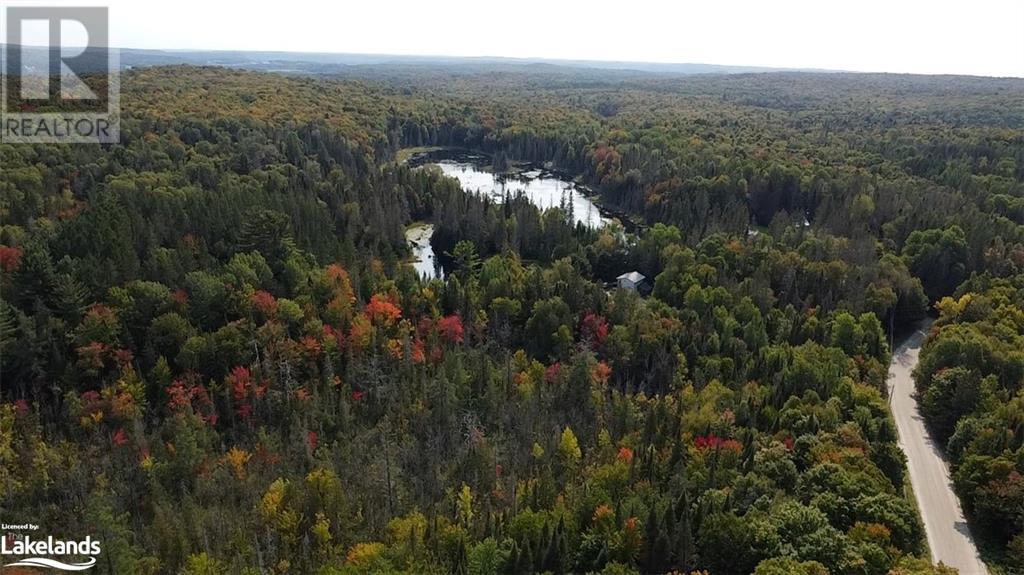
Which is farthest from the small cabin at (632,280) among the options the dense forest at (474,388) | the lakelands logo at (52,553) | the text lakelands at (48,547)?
the lakelands logo at (52,553)

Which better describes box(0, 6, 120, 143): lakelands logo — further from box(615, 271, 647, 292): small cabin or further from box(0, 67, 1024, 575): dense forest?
box(615, 271, 647, 292): small cabin

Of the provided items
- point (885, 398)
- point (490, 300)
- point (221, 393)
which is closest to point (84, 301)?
point (221, 393)

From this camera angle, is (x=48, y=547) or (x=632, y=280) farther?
(x=632, y=280)

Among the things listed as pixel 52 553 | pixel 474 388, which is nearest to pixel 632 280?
pixel 474 388

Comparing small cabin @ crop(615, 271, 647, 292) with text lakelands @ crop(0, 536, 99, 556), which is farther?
small cabin @ crop(615, 271, 647, 292)

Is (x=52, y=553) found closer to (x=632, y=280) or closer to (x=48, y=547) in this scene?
(x=48, y=547)

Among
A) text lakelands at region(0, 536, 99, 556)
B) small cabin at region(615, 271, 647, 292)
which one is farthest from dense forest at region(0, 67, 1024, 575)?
small cabin at region(615, 271, 647, 292)

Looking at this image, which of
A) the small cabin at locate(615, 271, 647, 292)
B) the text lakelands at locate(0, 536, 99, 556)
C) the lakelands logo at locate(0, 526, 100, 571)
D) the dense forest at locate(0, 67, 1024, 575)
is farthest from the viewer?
the small cabin at locate(615, 271, 647, 292)
